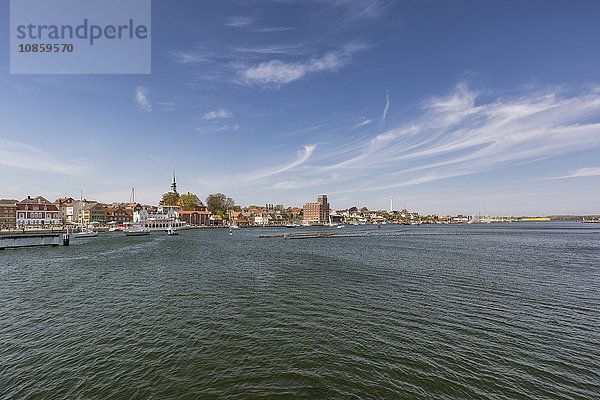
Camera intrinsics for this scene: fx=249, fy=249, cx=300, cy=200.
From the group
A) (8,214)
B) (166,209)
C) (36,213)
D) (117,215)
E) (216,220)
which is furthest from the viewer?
(216,220)

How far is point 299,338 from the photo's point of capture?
1505 centimetres

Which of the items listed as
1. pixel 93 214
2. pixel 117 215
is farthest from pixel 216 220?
pixel 93 214

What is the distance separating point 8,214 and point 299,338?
164m

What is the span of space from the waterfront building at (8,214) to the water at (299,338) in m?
129

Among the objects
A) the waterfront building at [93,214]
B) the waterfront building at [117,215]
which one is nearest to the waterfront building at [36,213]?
the waterfront building at [93,214]

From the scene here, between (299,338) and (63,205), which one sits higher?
(63,205)

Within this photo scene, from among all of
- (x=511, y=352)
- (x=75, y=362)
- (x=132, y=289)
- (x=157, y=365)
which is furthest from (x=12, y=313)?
(x=511, y=352)

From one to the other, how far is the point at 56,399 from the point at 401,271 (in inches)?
1312

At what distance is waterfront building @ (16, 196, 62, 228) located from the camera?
118438 millimetres

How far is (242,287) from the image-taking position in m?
25.8

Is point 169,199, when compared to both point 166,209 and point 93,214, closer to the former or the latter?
point 166,209

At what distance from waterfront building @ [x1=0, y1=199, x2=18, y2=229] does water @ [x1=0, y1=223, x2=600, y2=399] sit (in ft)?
423

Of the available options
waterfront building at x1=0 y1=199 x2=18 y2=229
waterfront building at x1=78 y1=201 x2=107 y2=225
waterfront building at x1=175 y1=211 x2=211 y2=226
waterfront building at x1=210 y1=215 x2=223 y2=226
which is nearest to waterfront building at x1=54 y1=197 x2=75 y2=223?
waterfront building at x1=78 y1=201 x2=107 y2=225

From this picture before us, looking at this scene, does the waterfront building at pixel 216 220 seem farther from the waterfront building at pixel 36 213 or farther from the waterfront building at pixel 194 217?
the waterfront building at pixel 36 213
